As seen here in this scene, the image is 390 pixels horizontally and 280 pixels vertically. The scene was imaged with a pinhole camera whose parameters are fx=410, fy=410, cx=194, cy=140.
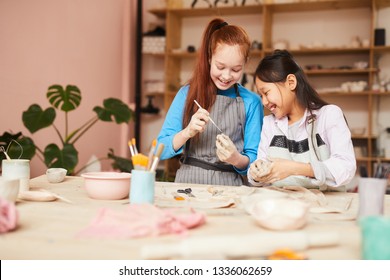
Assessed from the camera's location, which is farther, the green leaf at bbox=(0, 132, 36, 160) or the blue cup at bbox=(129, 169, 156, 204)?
the green leaf at bbox=(0, 132, 36, 160)

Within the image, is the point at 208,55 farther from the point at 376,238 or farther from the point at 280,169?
the point at 376,238

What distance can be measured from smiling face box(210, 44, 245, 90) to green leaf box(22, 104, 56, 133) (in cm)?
157

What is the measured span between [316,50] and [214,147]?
3.03 meters

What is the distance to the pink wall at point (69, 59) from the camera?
3.22 metres

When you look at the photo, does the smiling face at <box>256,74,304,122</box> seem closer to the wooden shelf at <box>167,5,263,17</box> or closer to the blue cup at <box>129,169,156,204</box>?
the blue cup at <box>129,169,156,204</box>

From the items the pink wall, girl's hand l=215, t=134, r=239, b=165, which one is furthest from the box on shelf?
girl's hand l=215, t=134, r=239, b=165

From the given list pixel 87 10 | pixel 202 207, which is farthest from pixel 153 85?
pixel 202 207

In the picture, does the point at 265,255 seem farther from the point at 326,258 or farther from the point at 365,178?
the point at 365,178

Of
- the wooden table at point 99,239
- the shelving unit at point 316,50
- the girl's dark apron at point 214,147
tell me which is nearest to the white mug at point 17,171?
the wooden table at point 99,239

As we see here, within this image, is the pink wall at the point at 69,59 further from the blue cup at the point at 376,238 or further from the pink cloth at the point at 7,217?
the blue cup at the point at 376,238

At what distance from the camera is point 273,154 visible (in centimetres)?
178

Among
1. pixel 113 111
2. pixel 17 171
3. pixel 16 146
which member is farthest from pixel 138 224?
pixel 113 111

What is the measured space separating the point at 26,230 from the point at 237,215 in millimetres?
561

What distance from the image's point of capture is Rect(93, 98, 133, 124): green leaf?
3457 millimetres
